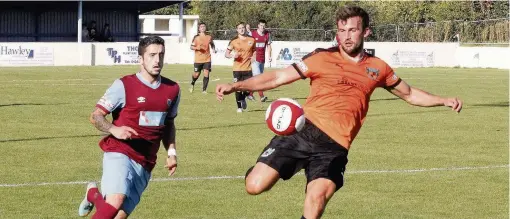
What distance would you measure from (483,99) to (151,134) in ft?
75.2

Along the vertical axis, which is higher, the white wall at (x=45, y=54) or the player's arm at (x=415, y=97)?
the player's arm at (x=415, y=97)

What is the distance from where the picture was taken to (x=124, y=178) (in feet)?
27.8

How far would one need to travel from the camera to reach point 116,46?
52312 mm

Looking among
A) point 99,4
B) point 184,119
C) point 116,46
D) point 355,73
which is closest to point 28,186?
point 355,73

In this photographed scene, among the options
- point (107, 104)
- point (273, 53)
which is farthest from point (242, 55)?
point (273, 53)

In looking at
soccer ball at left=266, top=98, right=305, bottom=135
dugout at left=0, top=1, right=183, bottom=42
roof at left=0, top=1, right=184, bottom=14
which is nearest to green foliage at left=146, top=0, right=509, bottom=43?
roof at left=0, top=1, right=184, bottom=14

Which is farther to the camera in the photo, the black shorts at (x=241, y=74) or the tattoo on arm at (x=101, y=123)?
the black shorts at (x=241, y=74)

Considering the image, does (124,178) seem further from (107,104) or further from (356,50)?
(356,50)

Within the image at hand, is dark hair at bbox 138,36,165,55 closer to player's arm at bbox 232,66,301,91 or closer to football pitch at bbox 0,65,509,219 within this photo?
player's arm at bbox 232,66,301,91

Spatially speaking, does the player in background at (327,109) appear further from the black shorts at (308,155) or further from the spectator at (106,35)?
the spectator at (106,35)

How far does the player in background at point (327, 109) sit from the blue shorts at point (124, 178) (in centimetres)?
90

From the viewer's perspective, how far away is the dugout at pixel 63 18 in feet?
203

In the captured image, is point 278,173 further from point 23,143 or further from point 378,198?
point 23,143

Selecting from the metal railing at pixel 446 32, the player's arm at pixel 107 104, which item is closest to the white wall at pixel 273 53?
the metal railing at pixel 446 32
